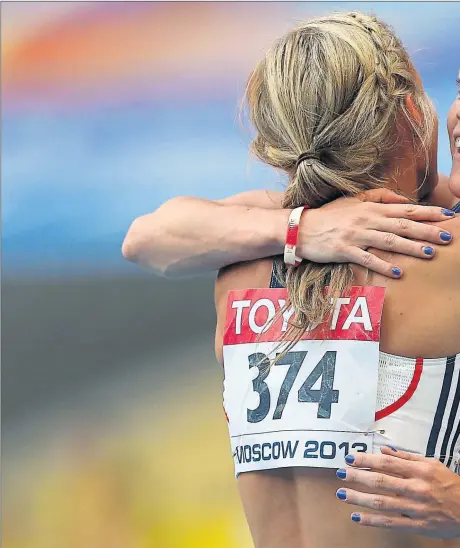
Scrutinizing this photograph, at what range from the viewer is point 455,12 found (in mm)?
3293

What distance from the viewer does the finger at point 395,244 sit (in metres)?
1.37

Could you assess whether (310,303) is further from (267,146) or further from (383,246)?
(267,146)

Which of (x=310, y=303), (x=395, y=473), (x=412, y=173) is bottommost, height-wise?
(x=395, y=473)

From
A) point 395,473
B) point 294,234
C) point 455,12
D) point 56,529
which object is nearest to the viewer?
point 395,473

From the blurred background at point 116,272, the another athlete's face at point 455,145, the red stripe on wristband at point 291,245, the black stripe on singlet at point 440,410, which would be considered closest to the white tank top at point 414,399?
the black stripe on singlet at point 440,410

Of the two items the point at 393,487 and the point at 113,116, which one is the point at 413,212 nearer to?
the point at 393,487

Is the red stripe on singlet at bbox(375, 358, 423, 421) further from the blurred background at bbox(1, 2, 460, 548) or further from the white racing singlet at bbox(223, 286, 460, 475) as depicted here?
the blurred background at bbox(1, 2, 460, 548)

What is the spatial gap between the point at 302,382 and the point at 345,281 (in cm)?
17

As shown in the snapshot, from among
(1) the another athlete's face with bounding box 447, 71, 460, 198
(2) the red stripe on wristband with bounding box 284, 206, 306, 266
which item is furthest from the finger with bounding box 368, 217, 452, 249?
(1) the another athlete's face with bounding box 447, 71, 460, 198

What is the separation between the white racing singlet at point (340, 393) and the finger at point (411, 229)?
0.10 meters

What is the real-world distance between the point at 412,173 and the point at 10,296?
2497mm

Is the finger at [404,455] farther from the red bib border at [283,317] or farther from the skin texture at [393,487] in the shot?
the red bib border at [283,317]

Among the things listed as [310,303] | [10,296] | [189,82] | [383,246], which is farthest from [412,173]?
[10,296]

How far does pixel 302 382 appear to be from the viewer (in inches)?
Result: 54.6
